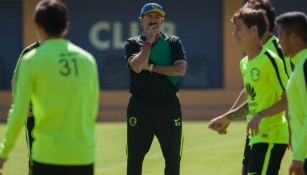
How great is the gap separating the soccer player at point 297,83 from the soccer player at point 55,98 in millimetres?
1554

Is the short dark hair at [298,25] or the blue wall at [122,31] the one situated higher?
the short dark hair at [298,25]

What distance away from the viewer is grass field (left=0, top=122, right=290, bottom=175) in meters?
12.8

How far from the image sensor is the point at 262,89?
24.6ft

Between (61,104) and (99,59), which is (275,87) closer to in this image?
(61,104)

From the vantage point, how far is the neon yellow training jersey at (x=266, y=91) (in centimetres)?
748

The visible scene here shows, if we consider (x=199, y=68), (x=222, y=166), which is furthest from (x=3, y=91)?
(x=222, y=166)

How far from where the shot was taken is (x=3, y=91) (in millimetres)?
26812

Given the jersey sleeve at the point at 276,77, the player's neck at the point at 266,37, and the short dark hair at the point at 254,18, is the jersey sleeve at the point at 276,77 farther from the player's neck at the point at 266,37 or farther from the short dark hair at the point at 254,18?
the player's neck at the point at 266,37

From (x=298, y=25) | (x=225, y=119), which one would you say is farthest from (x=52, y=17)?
(x=225, y=119)

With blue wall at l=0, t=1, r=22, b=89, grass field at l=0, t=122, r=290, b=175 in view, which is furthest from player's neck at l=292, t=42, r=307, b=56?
blue wall at l=0, t=1, r=22, b=89

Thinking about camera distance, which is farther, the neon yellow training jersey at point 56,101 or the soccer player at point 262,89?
the soccer player at point 262,89

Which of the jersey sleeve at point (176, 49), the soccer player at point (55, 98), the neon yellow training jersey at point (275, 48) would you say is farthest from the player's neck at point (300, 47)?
the jersey sleeve at point (176, 49)

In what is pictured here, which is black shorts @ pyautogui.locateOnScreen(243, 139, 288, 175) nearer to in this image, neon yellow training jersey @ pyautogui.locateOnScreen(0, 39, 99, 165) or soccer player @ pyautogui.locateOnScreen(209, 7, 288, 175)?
soccer player @ pyautogui.locateOnScreen(209, 7, 288, 175)

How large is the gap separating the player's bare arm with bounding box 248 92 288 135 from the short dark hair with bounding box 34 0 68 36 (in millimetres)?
1959
